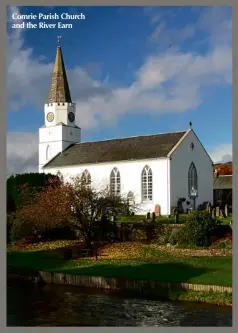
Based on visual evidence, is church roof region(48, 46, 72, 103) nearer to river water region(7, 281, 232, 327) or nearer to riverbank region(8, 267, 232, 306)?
riverbank region(8, 267, 232, 306)

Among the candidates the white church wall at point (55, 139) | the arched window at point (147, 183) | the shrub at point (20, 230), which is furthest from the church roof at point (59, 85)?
the shrub at point (20, 230)

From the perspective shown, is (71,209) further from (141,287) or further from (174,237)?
(141,287)

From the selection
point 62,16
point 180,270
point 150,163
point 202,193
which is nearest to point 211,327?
point 180,270

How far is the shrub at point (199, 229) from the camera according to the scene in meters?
27.7

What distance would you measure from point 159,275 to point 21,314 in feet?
21.2

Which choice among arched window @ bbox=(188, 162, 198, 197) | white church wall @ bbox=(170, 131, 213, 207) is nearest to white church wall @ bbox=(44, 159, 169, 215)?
white church wall @ bbox=(170, 131, 213, 207)

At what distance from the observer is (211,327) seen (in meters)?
12.8

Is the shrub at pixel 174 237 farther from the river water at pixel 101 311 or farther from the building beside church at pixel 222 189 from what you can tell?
the building beside church at pixel 222 189

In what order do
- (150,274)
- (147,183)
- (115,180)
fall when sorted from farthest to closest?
(115,180) → (147,183) → (150,274)

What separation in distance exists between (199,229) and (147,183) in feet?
67.5

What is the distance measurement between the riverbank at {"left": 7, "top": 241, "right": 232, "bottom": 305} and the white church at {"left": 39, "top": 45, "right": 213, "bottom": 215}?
66.9 ft

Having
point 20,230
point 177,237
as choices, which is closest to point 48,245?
point 20,230

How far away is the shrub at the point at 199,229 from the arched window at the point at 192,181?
67.8ft

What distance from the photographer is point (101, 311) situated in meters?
15.0
